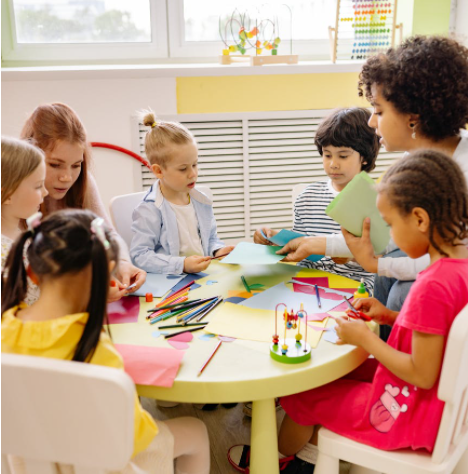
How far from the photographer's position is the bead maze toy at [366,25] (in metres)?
2.81

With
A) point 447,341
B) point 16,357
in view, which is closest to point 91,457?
point 16,357

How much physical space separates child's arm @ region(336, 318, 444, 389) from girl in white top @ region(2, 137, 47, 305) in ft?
2.59

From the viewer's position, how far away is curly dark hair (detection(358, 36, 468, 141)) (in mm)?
1441

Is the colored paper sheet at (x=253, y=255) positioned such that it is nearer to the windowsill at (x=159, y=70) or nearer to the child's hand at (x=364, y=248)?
the child's hand at (x=364, y=248)

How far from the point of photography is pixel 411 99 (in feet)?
4.79

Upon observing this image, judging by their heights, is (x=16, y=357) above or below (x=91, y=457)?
above

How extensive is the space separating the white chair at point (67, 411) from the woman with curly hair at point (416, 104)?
90 cm

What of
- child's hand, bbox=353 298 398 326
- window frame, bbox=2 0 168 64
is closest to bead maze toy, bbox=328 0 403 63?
window frame, bbox=2 0 168 64

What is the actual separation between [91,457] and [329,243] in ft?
3.32

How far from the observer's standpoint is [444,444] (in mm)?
1037

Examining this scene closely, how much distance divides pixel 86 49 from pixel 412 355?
246cm

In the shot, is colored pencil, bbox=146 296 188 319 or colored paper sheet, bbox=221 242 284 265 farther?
colored paper sheet, bbox=221 242 284 265

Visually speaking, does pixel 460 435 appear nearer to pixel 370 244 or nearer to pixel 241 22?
pixel 370 244

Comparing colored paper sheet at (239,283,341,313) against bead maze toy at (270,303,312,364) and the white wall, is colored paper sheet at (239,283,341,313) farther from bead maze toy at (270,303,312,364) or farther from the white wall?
the white wall
